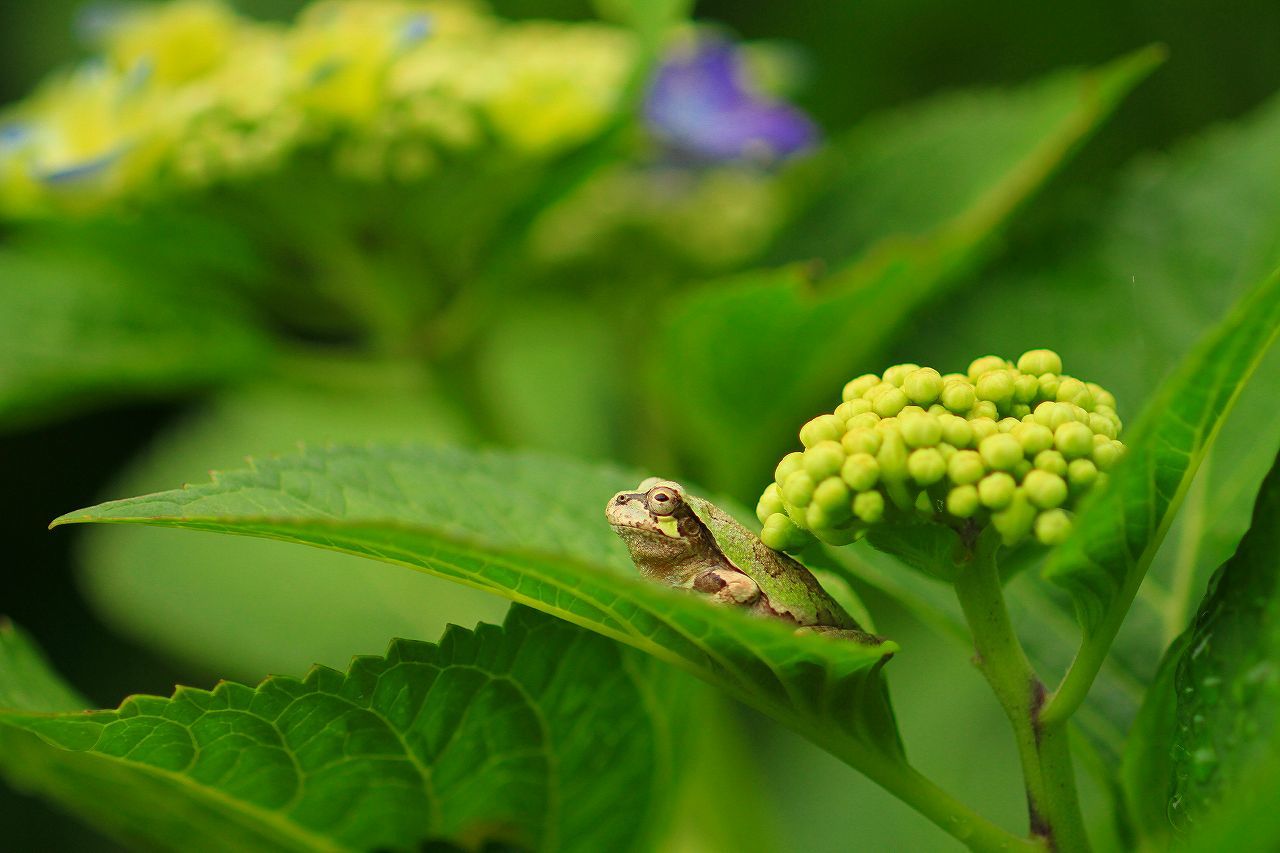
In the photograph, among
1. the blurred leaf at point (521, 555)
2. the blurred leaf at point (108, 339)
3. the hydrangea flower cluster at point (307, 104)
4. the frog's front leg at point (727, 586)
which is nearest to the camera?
the blurred leaf at point (521, 555)

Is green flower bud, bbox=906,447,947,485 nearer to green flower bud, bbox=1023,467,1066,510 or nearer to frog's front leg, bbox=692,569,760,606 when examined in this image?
green flower bud, bbox=1023,467,1066,510

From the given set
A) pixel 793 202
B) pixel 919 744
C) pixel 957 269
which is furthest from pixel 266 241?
pixel 919 744

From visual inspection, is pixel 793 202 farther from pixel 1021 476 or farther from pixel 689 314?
pixel 1021 476

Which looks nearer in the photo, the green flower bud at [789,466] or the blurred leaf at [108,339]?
the green flower bud at [789,466]

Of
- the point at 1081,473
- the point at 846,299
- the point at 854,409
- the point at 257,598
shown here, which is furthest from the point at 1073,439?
the point at 257,598

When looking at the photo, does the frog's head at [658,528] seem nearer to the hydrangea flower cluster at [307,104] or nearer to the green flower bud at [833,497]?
the green flower bud at [833,497]

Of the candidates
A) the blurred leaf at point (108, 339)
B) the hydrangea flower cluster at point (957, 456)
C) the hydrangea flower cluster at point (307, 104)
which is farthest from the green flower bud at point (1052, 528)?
the blurred leaf at point (108, 339)

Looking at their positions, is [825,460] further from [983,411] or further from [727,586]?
[727,586]
